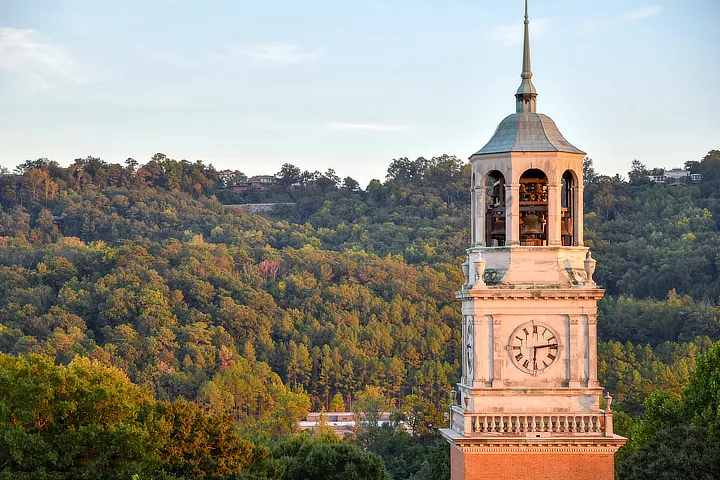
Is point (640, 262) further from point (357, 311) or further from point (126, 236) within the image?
point (126, 236)

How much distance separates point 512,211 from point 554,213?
0.91m

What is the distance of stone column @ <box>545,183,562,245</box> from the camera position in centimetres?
3131

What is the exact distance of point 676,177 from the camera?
159000 millimetres

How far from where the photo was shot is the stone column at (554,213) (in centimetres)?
3131

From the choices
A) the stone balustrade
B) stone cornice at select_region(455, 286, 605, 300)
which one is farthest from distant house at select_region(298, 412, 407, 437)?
stone cornice at select_region(455, 286, 605, 300)

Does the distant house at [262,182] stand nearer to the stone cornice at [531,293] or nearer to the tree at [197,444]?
the tree at [197,444]

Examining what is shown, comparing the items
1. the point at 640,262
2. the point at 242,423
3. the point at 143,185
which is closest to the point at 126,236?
the point at 143,185

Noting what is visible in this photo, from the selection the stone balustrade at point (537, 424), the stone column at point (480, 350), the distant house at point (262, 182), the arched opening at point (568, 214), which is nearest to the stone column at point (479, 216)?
the arched opening at point (568, 214)

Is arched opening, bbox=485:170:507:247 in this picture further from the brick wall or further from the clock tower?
the brick wall

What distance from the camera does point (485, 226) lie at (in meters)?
32.3

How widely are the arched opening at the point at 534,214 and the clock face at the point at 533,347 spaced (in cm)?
202

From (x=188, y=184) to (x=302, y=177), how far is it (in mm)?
15627

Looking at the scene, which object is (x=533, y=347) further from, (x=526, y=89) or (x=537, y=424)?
(x=526, y=89)

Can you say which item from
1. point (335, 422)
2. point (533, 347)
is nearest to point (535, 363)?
point (533, 347)
